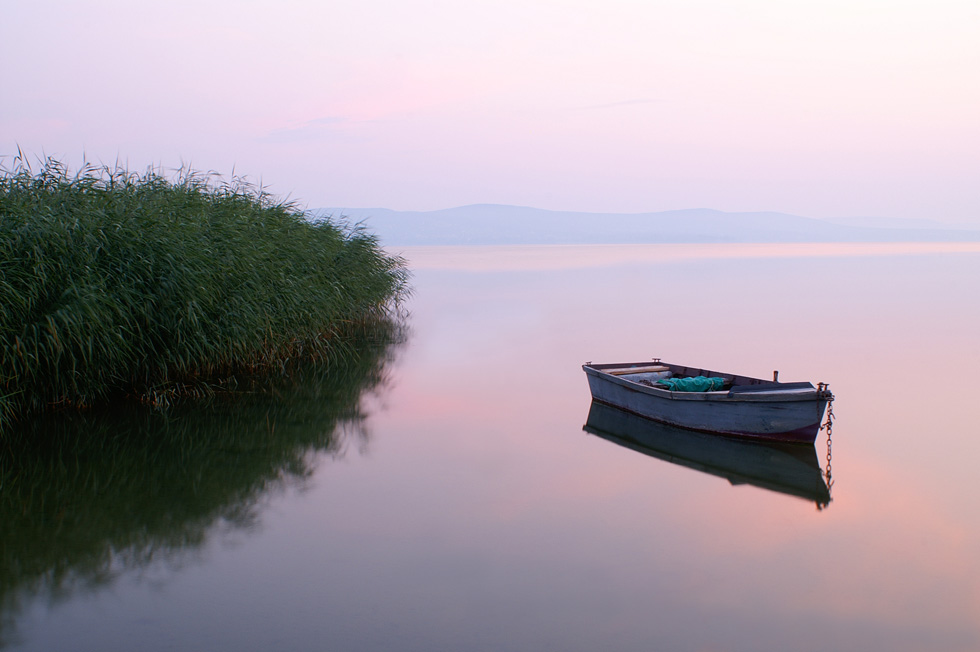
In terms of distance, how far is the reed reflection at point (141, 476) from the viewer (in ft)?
18.3

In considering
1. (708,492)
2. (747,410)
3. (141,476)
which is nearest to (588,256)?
(747,410)

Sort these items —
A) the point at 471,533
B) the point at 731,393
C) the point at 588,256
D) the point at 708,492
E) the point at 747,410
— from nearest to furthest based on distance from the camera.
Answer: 1. the point at 471,533
2. the point at 708,492
3. the point at 747,410
4. the point at 731,393
5. the point at 588,256

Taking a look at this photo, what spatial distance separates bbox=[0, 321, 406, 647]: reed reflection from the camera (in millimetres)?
5590

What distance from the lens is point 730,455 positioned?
8492 millimetres

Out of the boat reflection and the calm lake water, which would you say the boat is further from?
the calm lake water

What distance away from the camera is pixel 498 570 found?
5578 mm

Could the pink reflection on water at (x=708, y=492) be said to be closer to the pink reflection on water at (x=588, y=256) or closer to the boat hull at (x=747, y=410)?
the boat hull at (x=747, y=410)

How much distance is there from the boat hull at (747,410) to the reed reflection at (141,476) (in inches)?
142

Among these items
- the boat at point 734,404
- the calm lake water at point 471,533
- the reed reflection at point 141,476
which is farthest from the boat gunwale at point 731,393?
the reed reflection at point 141,476

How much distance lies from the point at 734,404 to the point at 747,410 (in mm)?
149

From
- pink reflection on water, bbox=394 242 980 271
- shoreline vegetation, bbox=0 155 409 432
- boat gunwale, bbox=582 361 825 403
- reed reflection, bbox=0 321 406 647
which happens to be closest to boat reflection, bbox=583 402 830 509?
boat gunwale, bbox=582 361 825 403

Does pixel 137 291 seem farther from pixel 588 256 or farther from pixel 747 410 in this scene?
pixel 588 256

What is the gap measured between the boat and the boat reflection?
11 centimetres

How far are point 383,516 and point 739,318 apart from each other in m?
18.5
